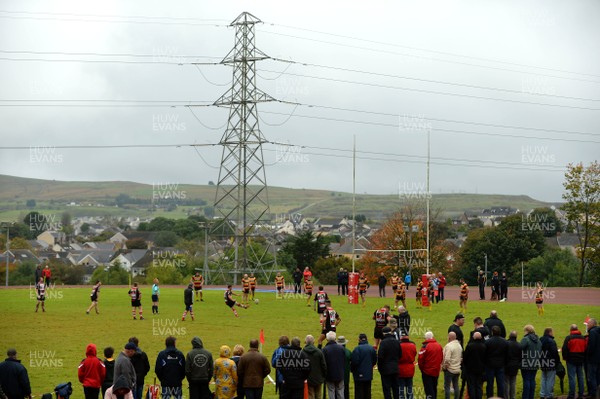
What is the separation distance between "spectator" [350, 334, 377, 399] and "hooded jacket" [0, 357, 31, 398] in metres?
7.23

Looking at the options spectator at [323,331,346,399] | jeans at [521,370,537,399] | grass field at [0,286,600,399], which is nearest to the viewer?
spectator at [323,331,346,399]

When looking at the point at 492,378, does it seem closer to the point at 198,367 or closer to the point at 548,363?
the point at 548,363

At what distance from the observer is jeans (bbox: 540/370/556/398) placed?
21.4 metres

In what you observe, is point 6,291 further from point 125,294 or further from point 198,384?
point 198,384

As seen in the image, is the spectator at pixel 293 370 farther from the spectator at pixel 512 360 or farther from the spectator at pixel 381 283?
the spectator at pixel 381 283

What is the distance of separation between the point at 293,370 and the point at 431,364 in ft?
11.3

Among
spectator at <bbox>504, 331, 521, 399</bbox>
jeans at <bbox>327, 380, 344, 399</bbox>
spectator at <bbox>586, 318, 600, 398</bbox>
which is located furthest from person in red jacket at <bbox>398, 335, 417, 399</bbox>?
spectator at <bbox>586, 318, 600, 398</bbox>

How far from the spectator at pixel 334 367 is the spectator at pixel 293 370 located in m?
0.77

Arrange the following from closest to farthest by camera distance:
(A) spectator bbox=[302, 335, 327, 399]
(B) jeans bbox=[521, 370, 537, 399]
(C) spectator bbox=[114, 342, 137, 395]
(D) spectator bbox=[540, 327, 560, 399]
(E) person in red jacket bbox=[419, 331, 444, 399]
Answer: (C) spectator bbox=[114, 342, 137, 395], (A) spectator bbox=[302, 335, 327, 399], (E) person in red jacket bbox=[419, 331, 444, 399], (B) jeans bbox=[521, 370, 537, 399], (D) spectator bbox=[540, 327, 560, 399]

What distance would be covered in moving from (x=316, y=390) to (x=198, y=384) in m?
2.72

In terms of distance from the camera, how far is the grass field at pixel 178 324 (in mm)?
27984

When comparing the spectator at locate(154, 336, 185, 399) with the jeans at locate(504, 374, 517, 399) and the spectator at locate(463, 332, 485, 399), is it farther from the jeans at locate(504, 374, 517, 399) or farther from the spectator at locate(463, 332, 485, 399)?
the jeans at locate(504, 374, 517, 399)

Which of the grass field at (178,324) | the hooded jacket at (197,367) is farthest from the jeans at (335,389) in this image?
the hooded jacket at (197,367)

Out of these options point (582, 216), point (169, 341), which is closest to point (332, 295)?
point (582, 216)
